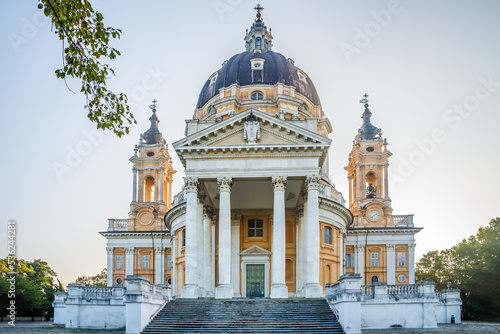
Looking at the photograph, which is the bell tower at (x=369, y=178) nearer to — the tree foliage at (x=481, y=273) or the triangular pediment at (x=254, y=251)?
the tree foliage at (x=481, y=273)

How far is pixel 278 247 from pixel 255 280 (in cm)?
943

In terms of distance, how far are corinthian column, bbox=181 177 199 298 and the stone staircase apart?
206 centimetres

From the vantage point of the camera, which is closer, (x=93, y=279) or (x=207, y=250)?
(x=207, y=250)

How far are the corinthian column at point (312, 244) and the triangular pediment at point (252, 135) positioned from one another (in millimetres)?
2425

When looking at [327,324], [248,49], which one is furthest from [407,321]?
[248,49]

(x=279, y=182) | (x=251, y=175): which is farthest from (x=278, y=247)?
(x=251, y=175)

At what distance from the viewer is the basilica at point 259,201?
1276 inches

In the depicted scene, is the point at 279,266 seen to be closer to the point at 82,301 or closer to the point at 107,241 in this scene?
the point at 82,301

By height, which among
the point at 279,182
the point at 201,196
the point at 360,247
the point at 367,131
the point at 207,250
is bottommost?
the point at 360,247

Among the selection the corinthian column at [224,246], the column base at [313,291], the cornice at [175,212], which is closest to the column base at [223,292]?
the corinthian column at [224,246]

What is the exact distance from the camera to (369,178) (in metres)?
61.8

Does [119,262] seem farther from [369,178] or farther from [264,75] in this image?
[369,178]

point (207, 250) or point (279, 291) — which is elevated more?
point (207, 250)

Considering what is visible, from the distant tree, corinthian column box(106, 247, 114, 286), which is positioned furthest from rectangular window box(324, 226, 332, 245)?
the distant tree
